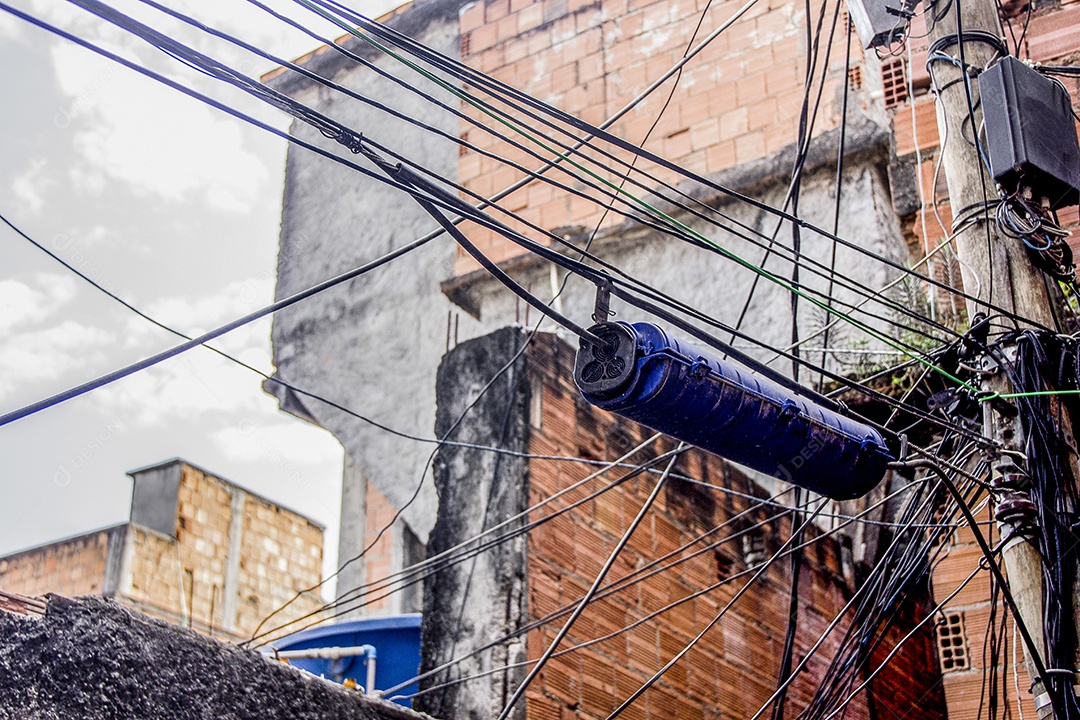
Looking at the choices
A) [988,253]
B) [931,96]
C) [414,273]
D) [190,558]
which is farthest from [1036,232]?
[190,558]

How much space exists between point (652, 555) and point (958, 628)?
2030 millimetres

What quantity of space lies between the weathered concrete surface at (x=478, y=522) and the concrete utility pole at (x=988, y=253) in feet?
6.78

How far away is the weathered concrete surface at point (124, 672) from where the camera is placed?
10.9ft

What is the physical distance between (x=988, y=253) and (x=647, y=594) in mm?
2453

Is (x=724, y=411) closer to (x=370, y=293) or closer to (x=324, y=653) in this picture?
(x=324, y=653)

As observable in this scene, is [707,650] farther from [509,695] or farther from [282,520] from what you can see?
[282,520]

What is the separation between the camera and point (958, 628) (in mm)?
7438

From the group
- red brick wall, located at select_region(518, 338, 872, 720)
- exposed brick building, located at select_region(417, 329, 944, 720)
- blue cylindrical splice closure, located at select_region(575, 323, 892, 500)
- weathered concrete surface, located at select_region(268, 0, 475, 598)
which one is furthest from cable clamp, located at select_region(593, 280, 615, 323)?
weathered concrete surface, located at select_region(268, 0, 475, 598)

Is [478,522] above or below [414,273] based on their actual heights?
below

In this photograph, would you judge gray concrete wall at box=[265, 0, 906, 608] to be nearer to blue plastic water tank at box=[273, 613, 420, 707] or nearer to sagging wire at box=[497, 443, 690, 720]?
blue plastic water tank at box=[273, 613, 420, 707]

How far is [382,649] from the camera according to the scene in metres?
6.68

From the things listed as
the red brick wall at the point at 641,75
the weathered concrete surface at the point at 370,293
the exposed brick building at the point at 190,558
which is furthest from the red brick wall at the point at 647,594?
the exposed brick building at the point at 190,558

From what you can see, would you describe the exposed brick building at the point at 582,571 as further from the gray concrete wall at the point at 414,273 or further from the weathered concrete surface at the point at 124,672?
the gray concrete wall at the point at 414,273

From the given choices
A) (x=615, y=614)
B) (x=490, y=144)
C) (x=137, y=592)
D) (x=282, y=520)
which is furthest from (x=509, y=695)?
(x=282, y=520)
